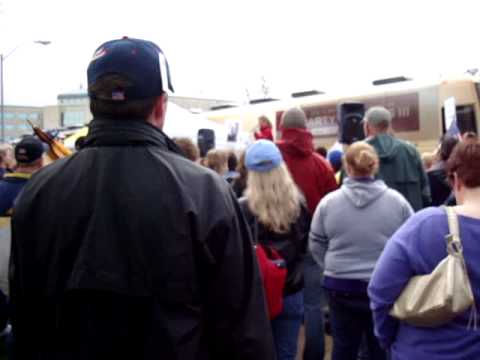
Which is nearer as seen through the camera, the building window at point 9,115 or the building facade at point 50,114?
the building facade at point 50,114

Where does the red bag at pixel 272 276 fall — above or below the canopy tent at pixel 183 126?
below

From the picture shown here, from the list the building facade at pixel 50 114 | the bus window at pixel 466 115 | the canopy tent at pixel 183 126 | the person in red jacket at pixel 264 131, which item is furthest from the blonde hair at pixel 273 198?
the building facade at pixel 50 114

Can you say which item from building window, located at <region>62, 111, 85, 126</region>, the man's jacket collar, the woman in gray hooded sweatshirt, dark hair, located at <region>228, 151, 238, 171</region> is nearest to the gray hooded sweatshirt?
the woman in gray hooded sweatshirt

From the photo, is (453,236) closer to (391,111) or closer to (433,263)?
(433,263)

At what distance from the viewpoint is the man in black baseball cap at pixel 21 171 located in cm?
497

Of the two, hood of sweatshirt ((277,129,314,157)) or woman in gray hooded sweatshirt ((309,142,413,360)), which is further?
hood of sweatshirt ((277,129,314,157))

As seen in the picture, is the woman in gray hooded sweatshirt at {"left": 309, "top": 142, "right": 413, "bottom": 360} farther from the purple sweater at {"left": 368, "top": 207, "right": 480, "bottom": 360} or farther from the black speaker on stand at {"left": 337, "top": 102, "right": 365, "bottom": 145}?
the black speaker on stand at {"left": 337, "top": 102, "right": 365, "bottom": 145}

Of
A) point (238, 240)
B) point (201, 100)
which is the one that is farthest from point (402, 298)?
point (201, 100)

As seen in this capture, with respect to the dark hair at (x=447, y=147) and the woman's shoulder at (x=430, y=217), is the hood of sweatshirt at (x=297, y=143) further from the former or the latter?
the woman's shoulder at (x=430, y=217)

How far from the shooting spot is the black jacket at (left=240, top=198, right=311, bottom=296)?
4172 millimetres

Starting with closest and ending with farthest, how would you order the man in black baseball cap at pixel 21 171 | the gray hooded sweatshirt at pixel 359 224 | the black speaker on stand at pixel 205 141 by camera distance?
the gray hooded sweatshirt at pixel 359 224 < the man in black baseball cap at pixel 21 171 < the black speaker on stand at pixel 205 141

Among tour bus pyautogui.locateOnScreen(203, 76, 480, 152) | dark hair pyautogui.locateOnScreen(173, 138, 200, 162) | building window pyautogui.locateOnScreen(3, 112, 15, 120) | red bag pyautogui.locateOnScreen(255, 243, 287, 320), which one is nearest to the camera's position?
red bag pyautogui.locateOnScreen(255, 243, 287, 320)

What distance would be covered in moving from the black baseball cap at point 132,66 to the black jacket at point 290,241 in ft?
7.30

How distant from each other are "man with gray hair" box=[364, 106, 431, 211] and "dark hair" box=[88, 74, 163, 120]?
165 inches
